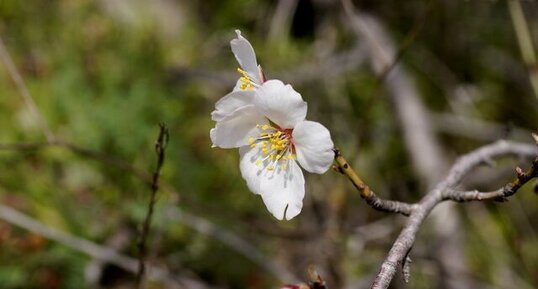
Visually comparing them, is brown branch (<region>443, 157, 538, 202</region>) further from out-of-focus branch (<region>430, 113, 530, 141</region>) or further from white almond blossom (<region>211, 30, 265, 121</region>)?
out-of-focus branch (<region>430, 113, 530, 141</region>)

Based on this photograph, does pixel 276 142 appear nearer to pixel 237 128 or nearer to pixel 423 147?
pixel 237 128

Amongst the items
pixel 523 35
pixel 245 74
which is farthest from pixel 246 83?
pixel 523 35

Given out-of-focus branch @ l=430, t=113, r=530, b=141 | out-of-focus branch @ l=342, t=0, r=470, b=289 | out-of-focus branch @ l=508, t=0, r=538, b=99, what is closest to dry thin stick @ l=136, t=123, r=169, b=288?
out-of-focus branch @ l=342, t=0, r=470, b=289

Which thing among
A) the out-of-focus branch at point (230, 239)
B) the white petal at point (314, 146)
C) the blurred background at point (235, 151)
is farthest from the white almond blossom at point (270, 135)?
the out-of-focus branch at point (230, 239)

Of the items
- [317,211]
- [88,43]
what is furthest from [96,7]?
[317,211]

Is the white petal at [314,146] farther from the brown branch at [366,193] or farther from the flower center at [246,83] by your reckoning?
the flower center at [246,83]
